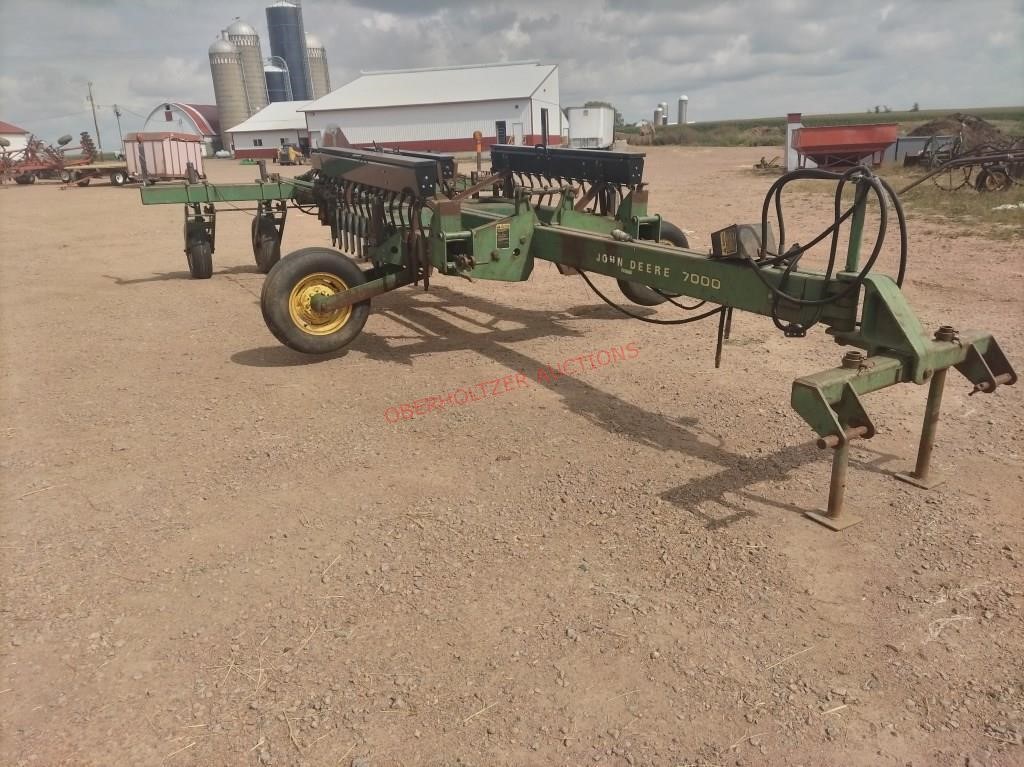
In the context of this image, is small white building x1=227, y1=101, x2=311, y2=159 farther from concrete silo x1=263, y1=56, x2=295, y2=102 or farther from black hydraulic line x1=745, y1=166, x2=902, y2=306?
black hydraulic line x1=745, y1=166, x2=902, y2=306

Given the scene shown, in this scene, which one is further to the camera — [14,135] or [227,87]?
[227,87]

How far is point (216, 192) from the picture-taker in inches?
328

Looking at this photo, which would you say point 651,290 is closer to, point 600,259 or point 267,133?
point 600,259

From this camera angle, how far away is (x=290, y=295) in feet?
A: 17.4

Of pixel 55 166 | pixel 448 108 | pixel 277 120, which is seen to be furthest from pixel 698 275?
pixel 277 120

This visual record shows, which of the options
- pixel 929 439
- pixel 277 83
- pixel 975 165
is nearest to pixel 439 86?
pixel 975 165

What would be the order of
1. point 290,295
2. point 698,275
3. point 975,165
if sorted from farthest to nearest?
point 975,165
point 290,295
point 698,275

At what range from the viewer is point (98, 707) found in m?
2.36

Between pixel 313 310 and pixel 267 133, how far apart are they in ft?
182

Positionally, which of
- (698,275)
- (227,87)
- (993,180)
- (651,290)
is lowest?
(651,290)

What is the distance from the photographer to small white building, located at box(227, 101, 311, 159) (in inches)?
2138

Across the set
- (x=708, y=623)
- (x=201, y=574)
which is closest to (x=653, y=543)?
(x=708, y=623)

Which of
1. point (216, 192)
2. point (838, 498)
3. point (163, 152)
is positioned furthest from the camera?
point (163, 152)

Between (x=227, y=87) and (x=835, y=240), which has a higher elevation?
(x=227, y=87)
